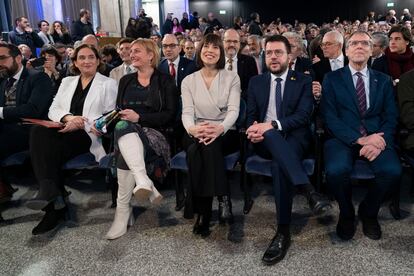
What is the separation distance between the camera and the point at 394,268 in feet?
6.93

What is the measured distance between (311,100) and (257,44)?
2.49 meters

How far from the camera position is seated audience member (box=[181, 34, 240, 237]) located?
8.21ft

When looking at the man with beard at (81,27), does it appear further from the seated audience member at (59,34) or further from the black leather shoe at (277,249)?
the black leather shoe at (277,249)

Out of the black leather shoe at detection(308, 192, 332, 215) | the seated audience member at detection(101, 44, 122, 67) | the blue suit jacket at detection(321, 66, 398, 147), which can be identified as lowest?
the black leather shoe at detection(308, 192, 332, 215)

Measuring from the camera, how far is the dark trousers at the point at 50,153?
2629 mm

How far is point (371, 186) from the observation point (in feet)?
7.91

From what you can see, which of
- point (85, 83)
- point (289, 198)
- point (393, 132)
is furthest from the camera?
point (85, 83)

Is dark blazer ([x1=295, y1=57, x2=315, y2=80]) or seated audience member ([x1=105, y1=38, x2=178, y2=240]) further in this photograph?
dark blazer ([x1=295, y1=57, x2=315, y2=80])

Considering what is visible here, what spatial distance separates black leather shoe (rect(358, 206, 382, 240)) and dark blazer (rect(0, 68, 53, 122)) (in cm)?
266

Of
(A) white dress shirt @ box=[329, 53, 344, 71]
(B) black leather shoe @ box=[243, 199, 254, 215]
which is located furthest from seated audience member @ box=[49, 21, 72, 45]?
(B) black leather shoe @ box=[243, 199, 254, 215]

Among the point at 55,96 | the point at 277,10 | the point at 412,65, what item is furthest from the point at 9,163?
the point at 277,10

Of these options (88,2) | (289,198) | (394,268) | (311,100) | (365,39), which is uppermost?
(88,2)

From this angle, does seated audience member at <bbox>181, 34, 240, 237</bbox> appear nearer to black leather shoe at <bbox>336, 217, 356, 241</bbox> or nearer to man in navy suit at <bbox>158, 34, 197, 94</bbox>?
black leather shoe at <bbox>336, 217, 356, 241</bbox>

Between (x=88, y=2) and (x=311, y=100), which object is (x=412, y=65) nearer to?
(x=311, y=100)
